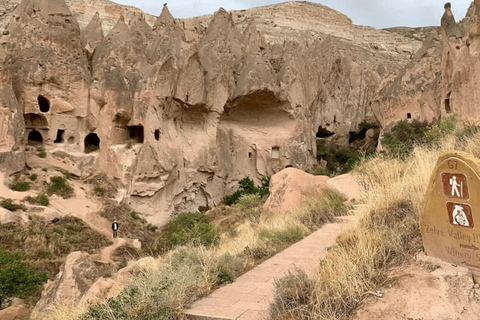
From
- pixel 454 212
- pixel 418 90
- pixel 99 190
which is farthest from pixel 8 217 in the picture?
pixel 418 90

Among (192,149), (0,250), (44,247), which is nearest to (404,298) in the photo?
(0,250)

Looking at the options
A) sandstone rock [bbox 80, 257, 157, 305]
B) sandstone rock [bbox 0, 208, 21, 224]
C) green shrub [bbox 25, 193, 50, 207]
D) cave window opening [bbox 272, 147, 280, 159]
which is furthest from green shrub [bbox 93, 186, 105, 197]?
sandstone rock [bbox 80, 257, 157, 305]

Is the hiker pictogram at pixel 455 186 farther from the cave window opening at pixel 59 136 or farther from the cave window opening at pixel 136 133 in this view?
the cave window opening at pixel 59 136

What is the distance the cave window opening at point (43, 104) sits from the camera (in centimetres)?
1881

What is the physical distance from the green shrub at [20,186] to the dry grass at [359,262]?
48.8 feet

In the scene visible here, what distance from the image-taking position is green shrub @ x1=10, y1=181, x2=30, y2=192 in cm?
1611

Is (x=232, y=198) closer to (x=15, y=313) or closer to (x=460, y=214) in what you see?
(x=15, y=313)

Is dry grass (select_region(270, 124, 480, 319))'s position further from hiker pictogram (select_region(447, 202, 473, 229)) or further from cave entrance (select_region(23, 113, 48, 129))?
cave entrance (select_region(23, 113, 48, 129))

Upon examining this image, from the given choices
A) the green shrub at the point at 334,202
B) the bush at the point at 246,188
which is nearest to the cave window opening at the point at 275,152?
the bush at the point at 246,188

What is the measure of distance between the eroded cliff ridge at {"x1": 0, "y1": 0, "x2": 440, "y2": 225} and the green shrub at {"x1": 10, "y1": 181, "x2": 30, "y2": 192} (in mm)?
549

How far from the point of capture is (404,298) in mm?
2686

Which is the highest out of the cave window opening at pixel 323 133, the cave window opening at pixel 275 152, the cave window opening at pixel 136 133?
the cave window opening at pixel 136 133

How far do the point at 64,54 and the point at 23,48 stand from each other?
4.96 ft

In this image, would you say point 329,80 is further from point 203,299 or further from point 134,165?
point 203,299
